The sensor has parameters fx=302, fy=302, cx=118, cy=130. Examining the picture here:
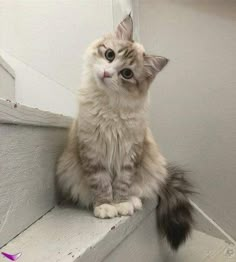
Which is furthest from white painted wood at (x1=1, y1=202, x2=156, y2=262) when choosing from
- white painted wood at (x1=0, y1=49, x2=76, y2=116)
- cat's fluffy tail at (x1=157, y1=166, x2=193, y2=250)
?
white painted wood at (x1=0, y1=49, x2=76, y2=116)

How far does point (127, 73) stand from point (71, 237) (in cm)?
51

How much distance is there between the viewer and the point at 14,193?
0.75 m

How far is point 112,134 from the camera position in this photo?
3.17 feet

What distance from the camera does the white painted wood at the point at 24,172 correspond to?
2.34 feet

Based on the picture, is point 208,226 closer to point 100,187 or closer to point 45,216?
point 100,187

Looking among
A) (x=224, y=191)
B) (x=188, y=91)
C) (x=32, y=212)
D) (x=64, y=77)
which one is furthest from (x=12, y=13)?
(x=224, y=191)

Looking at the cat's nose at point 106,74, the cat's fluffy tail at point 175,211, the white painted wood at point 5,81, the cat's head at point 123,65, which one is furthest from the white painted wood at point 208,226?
the white painted wood at point 5,81

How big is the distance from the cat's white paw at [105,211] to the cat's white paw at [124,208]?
0.02 metres

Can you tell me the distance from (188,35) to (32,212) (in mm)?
1086

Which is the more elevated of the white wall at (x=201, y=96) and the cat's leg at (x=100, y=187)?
the white wall at (x=201, y=96)

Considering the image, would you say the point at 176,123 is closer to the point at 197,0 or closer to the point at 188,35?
the point at 188,35

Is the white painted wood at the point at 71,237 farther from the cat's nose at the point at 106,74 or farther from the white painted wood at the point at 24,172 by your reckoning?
the cat's nose at the point at 106,74

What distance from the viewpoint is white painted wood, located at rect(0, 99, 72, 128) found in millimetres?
696

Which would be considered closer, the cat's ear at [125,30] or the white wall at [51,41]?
the cat's ear at [125,30]
